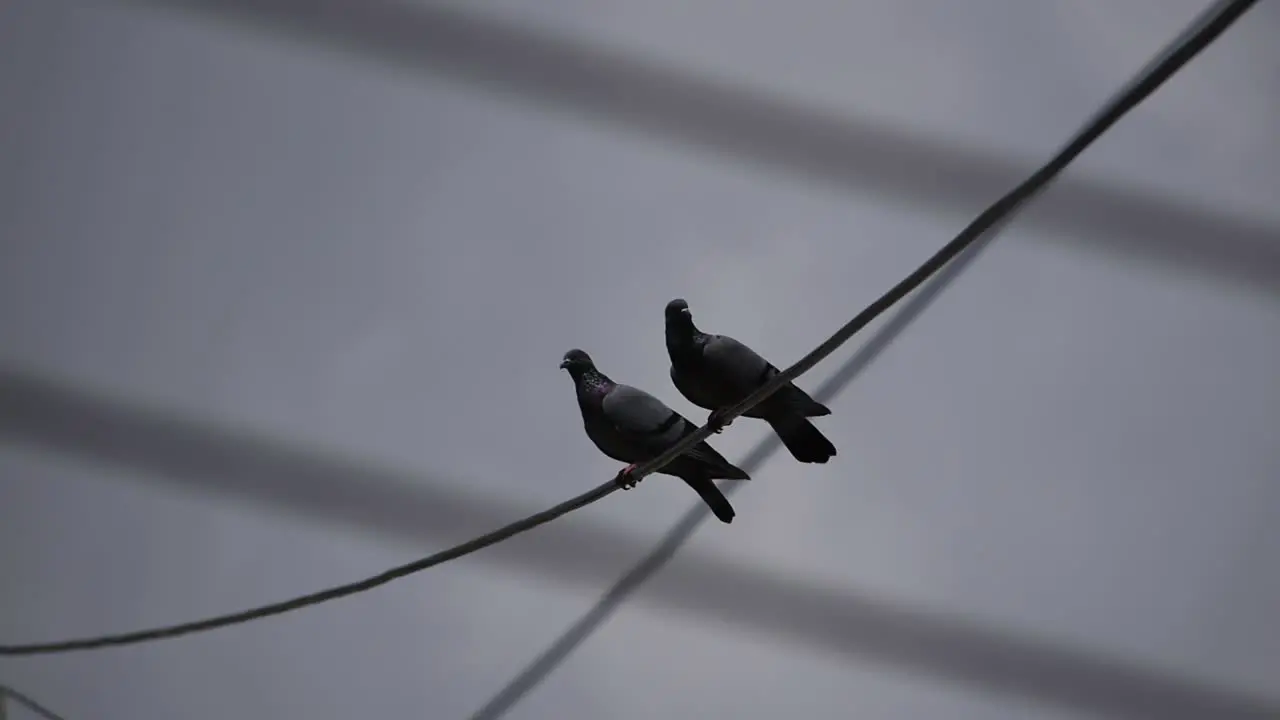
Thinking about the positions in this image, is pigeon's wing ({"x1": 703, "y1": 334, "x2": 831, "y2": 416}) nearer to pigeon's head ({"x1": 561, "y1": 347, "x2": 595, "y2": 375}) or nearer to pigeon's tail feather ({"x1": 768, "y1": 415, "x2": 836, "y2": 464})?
pigeon's tail feather ({"x1": 768, "y1": 415, "x2": 836, "y2": 464})

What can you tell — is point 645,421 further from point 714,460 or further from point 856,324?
point 856,324

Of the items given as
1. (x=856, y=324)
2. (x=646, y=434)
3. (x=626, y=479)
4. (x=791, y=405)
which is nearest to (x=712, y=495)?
(x=646, y=434)

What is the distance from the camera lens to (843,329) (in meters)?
2.07

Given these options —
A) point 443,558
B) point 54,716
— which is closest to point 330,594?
point 443,558

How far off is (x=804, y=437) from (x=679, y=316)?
604 millimetres

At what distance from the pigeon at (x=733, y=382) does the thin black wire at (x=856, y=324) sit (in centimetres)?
65

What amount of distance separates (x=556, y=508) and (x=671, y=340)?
1.49 metres

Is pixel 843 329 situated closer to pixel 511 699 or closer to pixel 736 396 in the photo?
pixel 736 396

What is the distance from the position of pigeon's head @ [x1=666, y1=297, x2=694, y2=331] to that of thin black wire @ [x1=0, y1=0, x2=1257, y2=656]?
90cm

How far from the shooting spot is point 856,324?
2.02 m

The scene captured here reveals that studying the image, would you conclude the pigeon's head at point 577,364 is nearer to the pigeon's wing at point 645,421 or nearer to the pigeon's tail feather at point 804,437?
the pigeon's wing at point 645,421

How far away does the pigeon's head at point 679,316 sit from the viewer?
4141 millimetres

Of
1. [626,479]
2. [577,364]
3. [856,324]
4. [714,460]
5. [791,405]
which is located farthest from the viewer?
[577,364]

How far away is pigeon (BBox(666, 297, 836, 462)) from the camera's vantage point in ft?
12.8
